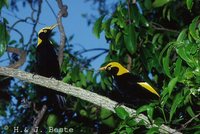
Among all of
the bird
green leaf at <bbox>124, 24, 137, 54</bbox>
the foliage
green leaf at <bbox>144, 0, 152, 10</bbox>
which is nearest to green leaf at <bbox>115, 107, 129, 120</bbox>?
the foliage

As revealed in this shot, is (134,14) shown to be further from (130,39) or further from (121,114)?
(121,114)

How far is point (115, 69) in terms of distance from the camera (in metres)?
3.69

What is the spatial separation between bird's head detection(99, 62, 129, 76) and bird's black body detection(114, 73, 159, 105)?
0.03 metres

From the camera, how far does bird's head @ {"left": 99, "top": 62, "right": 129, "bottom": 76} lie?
3504mm

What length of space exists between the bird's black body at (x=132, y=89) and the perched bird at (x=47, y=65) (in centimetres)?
54

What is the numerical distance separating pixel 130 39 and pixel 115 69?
28.2 inches

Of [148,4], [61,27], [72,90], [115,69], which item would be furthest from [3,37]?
[148,4]

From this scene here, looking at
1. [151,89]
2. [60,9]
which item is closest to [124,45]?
[151,89]

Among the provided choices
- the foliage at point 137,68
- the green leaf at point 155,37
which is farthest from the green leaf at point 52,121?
the green leaf at point 155,37

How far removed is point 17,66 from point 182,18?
285cm

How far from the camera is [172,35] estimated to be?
3.94 meters

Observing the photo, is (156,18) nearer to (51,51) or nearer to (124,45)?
(51,51)

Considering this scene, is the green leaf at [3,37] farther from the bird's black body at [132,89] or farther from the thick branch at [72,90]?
the bird's black body at [132,89]

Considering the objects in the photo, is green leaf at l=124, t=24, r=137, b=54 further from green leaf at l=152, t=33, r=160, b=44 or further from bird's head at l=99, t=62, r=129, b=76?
green leaf at l=152, t=33, r=160, b=44
